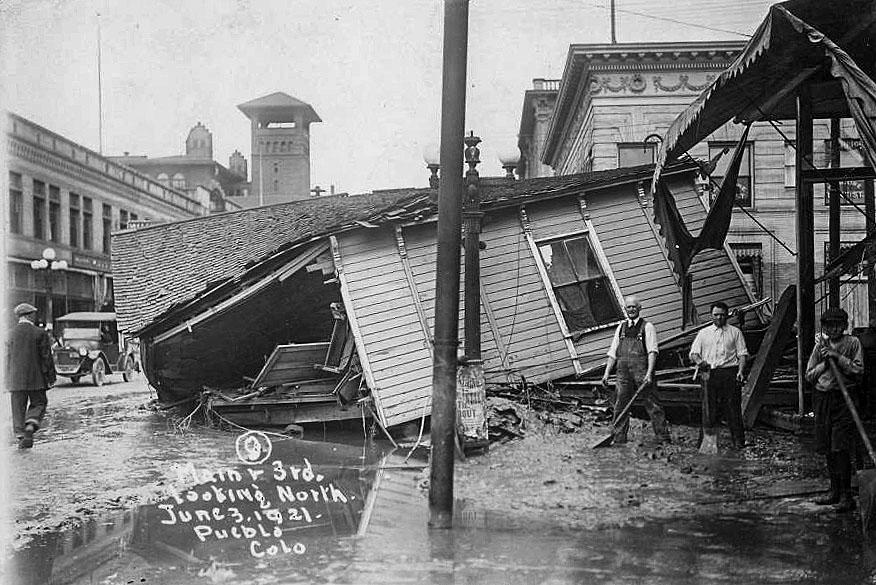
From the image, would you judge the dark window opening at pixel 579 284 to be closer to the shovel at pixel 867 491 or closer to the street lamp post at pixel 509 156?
the street lamp post at pixel 509 156

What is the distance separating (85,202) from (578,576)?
30135mm

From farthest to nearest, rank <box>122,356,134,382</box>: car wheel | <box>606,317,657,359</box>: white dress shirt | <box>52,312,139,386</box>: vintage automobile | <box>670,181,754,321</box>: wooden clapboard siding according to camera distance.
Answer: <box>122,356,134,382</box>: car wheel → <box>52,312,139,386</box>: vintage automobile → <box>670,181,754,321</box>: wooden clapboard siding → <box>606,317,657,359</box>: white dress shirt

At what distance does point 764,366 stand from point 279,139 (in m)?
68.2

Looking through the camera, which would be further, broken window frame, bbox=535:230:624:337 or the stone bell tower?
the stone bell tower

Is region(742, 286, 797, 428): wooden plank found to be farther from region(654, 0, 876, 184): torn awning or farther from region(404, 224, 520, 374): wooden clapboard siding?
region(404, 224, 520, 374): wooden clapboard siding

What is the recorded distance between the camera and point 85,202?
3139 centimetres

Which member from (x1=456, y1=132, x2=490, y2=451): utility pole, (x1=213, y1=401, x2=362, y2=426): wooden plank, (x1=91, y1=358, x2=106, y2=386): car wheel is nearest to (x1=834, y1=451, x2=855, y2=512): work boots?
(x1=456, y1=132, x2=490, y2=451): utility pole

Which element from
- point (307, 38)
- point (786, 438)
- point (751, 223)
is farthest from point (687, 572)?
point (751, 223)

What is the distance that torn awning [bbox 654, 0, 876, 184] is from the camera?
657 cm

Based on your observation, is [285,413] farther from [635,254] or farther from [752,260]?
[752,260]

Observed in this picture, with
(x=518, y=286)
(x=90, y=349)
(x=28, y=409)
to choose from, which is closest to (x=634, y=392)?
(x=518, y=286)

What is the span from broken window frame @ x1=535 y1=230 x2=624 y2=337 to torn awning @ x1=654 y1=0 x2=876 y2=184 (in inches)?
108

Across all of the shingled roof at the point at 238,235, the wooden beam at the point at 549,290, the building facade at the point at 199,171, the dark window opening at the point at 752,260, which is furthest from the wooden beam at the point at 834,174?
the building facade at the point at 199,171

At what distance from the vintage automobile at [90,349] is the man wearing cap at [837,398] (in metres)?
19.5
